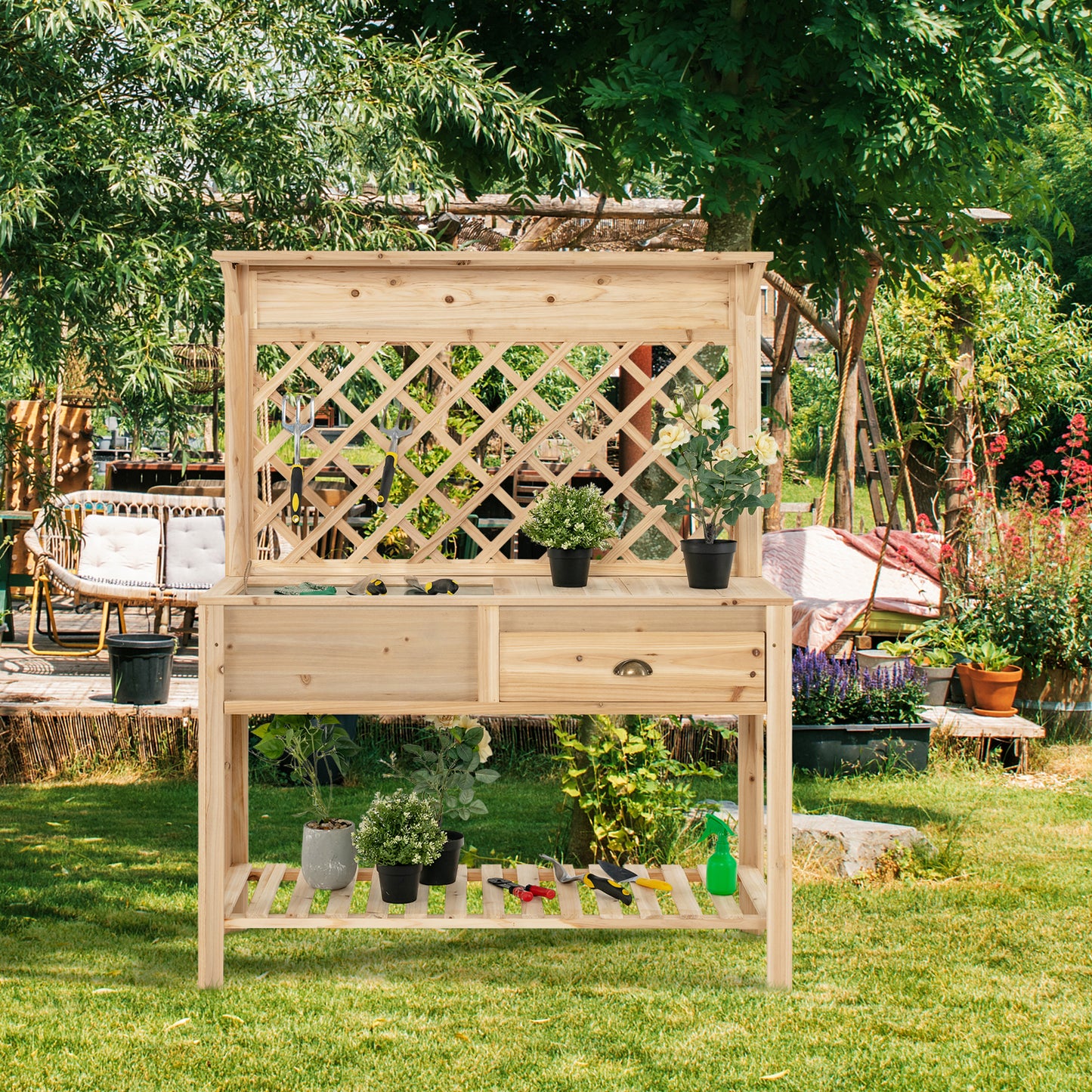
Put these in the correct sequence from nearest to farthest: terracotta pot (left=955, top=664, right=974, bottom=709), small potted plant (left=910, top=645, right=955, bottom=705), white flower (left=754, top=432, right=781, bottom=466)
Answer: white flower (left=754, top=432, right=781, bottom=466) < terracotta pot (left=955, top=664, right=974, bottom=709) < small potted plant (left=910, top=645, right=955, bottom=705)

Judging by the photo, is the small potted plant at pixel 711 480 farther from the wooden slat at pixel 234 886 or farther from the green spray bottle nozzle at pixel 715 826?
the wooden slat at pixel 234 886

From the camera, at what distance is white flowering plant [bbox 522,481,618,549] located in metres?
3.12

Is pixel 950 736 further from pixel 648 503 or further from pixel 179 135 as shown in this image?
pixel 179 135

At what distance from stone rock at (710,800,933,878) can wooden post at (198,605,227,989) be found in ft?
5.15

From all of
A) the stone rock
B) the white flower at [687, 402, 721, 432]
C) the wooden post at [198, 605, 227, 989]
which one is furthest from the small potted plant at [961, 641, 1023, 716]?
the wooden post at [198, 605, 227, 989]

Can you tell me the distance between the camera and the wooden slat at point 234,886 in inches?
125

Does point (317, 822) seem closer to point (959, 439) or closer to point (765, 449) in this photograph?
point (765, 449)

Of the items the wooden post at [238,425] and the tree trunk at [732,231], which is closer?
the wooden post at [238,425]

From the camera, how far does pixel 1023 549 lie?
575cm

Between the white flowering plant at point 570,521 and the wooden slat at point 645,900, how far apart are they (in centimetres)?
93

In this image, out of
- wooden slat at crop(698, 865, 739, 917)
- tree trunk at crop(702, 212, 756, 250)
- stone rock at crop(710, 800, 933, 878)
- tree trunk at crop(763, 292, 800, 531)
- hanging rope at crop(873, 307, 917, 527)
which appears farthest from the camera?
tree trunk at crop(763, 292, 800, 531)

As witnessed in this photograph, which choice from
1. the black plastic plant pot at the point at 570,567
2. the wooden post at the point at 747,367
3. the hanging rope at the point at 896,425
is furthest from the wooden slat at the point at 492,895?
the hanging rope at the point at 896,425

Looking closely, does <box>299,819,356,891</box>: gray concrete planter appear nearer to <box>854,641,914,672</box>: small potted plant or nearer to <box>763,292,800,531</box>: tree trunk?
<box>854,641,914,672</box>: small potted plant

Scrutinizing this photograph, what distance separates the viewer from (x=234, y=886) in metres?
3.31
